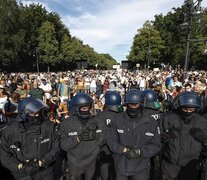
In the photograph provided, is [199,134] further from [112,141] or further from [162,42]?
[162,42]

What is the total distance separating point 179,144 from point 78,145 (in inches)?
53.4

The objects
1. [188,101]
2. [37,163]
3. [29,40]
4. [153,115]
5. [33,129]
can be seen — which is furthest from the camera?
[29,40]

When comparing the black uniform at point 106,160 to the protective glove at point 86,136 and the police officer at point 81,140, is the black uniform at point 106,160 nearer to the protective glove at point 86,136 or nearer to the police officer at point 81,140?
the police officer at point 81,140

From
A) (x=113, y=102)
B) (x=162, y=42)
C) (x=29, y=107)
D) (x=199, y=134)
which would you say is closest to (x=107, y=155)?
(x=113, y=102)

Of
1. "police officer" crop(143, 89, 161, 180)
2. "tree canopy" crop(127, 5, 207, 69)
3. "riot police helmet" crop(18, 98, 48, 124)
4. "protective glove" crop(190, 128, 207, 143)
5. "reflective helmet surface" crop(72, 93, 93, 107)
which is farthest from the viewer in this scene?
"tree canopy" crop(127, 5, 207, 69)

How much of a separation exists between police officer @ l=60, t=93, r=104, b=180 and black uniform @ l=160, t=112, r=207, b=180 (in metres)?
0.93

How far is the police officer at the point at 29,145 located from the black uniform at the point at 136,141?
874mm

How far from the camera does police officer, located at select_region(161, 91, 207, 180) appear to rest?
14.2 feet

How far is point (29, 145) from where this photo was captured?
402 cm

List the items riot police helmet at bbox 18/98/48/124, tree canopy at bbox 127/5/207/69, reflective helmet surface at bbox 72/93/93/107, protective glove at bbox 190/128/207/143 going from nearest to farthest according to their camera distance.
Answer: riot police helmet at bbox 18/98/48/124
protective glove at bbox 190/128/207/143
reflective helmet surface at bbox 72/93/93/107
tree canopy at bbox 127/5/207/69

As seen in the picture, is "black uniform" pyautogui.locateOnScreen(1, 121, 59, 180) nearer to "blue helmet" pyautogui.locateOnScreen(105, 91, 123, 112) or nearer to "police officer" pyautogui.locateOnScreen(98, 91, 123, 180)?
"police officer" pyautogui.locateOnScreen(98, 91, 123, 180)

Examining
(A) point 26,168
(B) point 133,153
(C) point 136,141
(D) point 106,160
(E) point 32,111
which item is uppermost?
(E) point 32,111

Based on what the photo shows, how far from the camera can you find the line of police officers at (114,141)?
13.2 feet

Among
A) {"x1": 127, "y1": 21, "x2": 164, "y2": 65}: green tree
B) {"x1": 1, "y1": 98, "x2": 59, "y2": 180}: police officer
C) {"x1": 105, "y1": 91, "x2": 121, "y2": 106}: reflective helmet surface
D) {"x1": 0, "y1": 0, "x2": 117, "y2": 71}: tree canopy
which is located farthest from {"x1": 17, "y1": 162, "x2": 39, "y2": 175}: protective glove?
{"x1": 127, "y1": 21, "x2": 164, "y2": 65}: green tree
